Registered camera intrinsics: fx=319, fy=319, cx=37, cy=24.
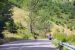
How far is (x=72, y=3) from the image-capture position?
97.2 metres

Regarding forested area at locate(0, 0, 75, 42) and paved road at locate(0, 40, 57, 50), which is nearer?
paved road at locate(0, 40, 57, 50)

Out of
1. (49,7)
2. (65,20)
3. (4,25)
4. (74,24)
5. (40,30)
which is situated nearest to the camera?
(4,25)

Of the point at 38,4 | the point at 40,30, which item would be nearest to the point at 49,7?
the point at 38,4

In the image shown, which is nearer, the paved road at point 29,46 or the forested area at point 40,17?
the paved road at point 29,46

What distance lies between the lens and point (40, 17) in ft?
270

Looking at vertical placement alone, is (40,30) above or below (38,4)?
below

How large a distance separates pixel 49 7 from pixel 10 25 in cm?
2673

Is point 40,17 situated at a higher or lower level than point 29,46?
higher

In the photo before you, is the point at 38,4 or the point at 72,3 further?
the point at 72,3

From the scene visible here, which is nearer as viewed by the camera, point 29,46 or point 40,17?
point 29,46

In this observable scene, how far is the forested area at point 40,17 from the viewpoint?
71000 mm

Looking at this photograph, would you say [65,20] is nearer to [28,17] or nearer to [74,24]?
[74,24]

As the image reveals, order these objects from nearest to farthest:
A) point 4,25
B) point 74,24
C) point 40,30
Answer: point 4,25 < point 40,30 < point 74,24

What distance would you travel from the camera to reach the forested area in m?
71.0
